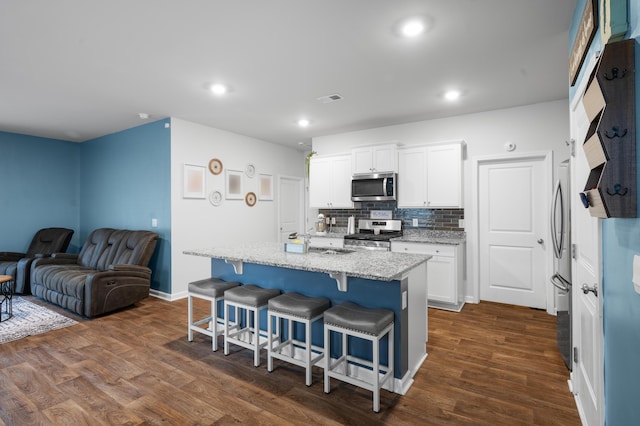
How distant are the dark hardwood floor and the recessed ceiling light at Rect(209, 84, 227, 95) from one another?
103 inches

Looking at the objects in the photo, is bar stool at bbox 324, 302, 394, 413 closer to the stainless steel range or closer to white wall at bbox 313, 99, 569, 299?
the stainless steel range

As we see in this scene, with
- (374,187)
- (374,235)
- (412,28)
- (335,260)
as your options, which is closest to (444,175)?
(374,187)

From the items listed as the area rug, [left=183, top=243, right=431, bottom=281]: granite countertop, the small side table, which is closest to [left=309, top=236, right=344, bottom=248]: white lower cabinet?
[left=183, top=243, right=431, bottom=281]: granite countertop

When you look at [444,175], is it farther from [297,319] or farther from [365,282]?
[297,319]

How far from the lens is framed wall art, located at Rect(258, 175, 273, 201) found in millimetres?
6141

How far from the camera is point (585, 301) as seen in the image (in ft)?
6.14

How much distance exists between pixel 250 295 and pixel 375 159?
9.76 ft

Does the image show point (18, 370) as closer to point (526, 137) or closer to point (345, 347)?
point (345, 347)

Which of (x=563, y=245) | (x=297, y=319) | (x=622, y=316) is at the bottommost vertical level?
(x=297, y=319)

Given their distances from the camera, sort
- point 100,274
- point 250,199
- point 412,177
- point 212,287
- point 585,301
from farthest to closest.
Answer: point 250,199, point 412,177, point 100,274, point 212,287, point 585,301

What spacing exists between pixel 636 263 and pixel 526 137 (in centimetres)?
358

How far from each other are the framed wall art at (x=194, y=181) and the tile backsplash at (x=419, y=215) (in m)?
2.34

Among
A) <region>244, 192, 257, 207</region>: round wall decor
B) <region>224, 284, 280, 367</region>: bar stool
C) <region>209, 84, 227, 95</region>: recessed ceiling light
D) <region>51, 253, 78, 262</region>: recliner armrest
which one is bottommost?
<region>224, 284, 280, 367</region>: bar stool

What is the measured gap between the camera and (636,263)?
1.05 meters
